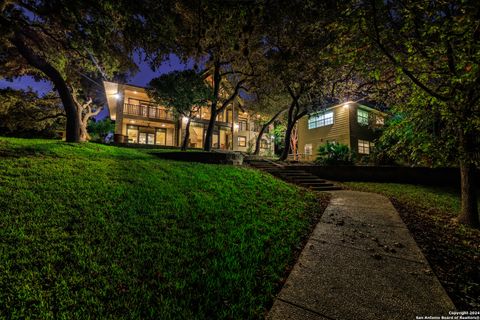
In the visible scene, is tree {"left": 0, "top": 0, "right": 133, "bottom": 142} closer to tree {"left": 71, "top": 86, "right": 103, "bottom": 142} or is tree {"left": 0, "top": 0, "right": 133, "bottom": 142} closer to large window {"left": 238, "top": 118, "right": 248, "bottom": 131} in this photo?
tree {"left": 71, "top": 86, "right": 103, "bottom": 142}

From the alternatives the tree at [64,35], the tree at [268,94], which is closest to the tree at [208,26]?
the tree at [64,35]

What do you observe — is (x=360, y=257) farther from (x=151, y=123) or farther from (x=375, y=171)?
(x=151, y=123)

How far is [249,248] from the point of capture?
140 inches

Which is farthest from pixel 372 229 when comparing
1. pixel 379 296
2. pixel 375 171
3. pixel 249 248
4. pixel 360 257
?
pixel 375 171

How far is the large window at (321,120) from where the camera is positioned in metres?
22.2

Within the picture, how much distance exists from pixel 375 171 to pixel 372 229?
9.68m

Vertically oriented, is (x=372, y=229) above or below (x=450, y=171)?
below

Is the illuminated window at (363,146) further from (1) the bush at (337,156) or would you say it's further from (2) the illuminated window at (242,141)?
(2) the illuminated window at (242,141)

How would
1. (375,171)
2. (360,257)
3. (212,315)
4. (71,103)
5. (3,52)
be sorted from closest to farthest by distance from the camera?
1. (212,315)
2. (360,257)
3. (71,103)
4. (375,171)
5. (3,52)

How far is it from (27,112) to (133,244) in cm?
2245

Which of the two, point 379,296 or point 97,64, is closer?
point 379,296

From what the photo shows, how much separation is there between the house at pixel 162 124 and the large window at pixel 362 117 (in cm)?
1274

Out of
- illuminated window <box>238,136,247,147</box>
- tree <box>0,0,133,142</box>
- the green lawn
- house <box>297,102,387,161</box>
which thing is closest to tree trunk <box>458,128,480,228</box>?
the green lawn

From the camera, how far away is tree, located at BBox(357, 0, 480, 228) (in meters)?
4.25
